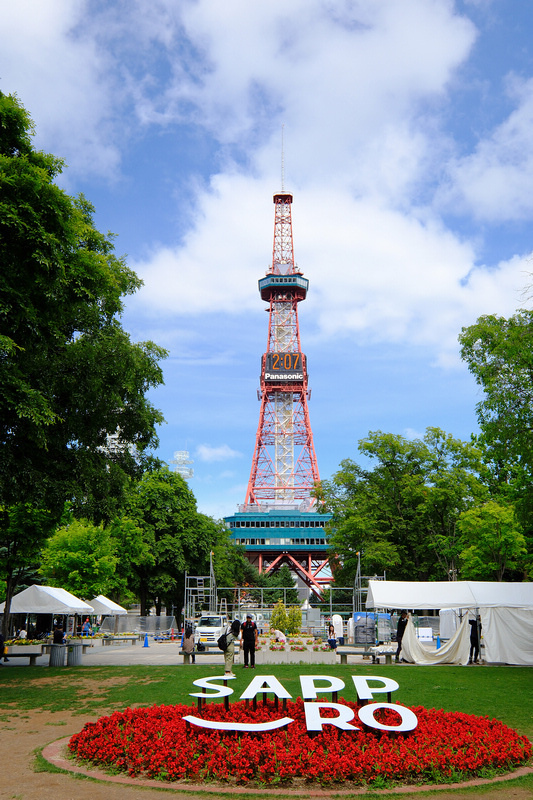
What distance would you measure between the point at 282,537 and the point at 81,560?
180 ft

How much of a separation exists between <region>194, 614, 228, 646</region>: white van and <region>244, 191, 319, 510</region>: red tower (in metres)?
59.6

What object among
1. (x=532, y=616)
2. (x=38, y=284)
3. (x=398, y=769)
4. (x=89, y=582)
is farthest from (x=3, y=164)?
(x=89, y=582)

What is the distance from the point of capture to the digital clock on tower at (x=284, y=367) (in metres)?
105

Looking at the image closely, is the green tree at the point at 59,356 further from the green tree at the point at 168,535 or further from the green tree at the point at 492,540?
the green tree at the point at 168,535

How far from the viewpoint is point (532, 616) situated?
2519 centimetres

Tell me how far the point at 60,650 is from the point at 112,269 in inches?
512

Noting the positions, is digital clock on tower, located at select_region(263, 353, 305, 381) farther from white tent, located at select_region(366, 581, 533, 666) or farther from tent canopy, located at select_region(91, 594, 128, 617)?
white tent, located at select_region(366, 581, 533, 666)

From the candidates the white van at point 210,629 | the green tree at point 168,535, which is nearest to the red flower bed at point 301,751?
the white van at point 210,629

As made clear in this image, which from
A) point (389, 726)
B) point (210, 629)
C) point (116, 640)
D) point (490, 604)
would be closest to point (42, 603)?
point (210, 629)

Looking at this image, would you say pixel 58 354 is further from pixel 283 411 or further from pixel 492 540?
pixel 283 411

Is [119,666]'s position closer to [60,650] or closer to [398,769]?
[60,650]

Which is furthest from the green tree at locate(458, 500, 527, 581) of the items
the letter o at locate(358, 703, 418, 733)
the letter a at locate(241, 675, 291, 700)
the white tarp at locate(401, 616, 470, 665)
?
the letter o at locate(358, 703, 418, 733)

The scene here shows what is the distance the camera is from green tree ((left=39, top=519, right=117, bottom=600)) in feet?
140

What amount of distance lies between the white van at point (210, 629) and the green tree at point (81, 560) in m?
7.48
